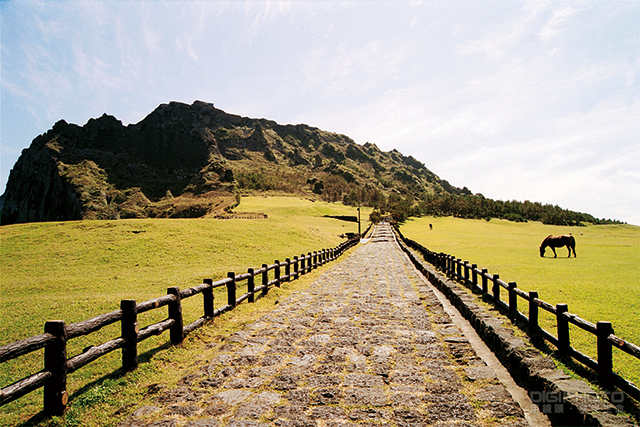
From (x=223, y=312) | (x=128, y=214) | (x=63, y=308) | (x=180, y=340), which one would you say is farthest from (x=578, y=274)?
(x=128, y=214)

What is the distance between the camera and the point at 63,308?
12.7m

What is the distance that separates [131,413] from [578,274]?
22.1 m

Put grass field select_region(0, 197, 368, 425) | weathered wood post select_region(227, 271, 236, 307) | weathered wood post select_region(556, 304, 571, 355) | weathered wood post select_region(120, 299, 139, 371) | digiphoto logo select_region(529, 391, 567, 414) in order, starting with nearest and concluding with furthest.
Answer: digiphoto logo select_region(529, 391, 567, 414), weathered wood post select_region(120, 299, 139, 371), weathered wood post select_region(556, 304, 571, 355), grass field select_region(0, 197, 368, 425), weathered wood post select_region(227, 271, 236, 307)

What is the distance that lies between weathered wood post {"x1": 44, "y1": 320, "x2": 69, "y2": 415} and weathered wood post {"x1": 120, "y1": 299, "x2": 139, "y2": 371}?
1242 millimetres

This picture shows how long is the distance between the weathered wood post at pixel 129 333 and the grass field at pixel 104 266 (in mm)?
567

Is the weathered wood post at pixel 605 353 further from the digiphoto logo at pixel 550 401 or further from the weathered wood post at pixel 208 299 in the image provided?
the weathered wood post at pixel 208 299

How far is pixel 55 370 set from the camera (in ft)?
15.8

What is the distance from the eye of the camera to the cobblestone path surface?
180 inches

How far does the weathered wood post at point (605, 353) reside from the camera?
16.9 ft

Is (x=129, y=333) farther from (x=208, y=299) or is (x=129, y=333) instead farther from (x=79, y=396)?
(x=208, y=299)

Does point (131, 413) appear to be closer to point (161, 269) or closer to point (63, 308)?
point (63, 308)

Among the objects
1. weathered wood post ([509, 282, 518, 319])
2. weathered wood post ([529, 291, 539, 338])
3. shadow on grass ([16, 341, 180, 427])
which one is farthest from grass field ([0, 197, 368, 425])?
weathered wood post ([509, 282, 518, 319])

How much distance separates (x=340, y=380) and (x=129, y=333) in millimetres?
3955

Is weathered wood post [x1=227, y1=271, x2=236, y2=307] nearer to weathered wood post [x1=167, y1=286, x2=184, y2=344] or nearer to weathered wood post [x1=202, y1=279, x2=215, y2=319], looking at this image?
weathered wood post [x1=202, y1=279, x2=215, y2=319]
